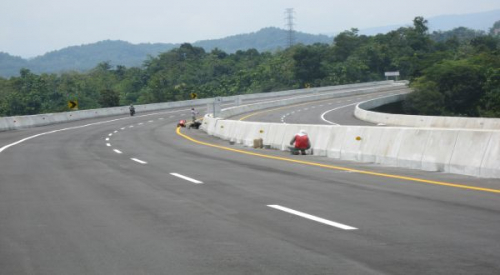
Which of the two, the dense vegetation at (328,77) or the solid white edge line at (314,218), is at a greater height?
the solid white edge line at (314,218)

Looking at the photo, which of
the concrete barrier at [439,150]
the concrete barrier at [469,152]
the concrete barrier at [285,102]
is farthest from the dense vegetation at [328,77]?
the concrete barrier at [469,152]

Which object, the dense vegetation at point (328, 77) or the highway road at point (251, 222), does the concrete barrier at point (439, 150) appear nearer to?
the highway road at point (251, 222)

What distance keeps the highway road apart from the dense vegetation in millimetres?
69598

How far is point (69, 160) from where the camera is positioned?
68.8ft

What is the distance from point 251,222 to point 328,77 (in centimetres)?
14150

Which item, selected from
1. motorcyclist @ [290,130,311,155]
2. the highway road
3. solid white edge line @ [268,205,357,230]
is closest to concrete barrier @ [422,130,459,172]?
the highway road

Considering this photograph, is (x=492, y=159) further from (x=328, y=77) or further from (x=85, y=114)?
(x=328, y=77)

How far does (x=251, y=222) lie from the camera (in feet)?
27.8

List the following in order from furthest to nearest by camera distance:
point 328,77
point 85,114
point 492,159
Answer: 1. point 328,77
2. point 85,114
3. point 492,159

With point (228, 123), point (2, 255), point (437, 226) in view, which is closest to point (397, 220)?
point (437, 226)

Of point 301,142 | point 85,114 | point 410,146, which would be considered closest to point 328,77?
point 85,114

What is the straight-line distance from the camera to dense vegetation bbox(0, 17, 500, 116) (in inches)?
3438

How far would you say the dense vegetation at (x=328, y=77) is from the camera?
87312mm

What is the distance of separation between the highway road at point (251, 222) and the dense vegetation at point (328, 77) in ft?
228
